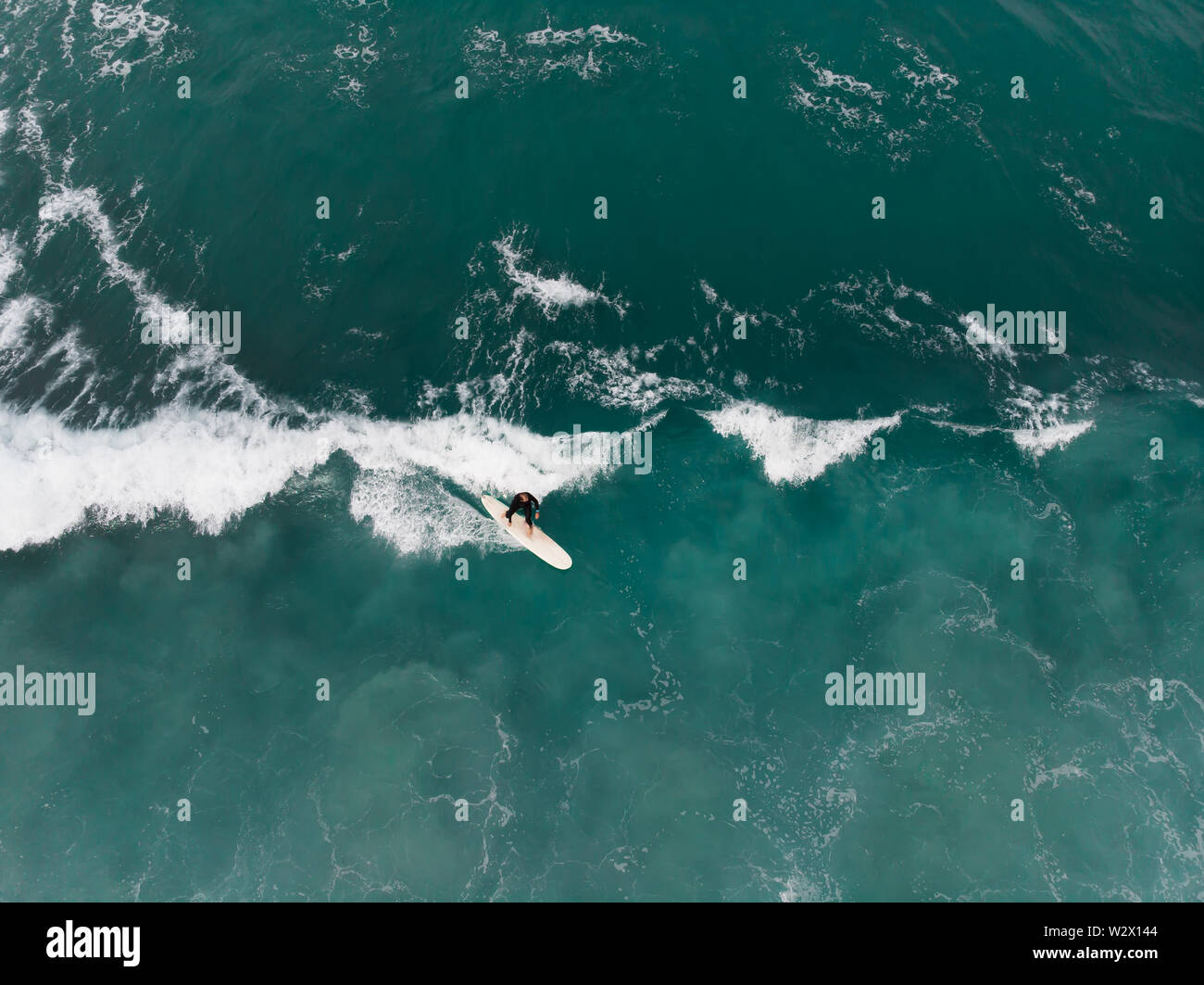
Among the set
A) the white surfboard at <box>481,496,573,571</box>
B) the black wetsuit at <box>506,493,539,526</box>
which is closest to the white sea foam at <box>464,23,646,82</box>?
the black wetsuit at <box>506,493,539,526</box>

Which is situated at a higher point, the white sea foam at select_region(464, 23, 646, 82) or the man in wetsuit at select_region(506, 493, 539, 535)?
the white sea foam at select_region(464, 23, 646, 82)

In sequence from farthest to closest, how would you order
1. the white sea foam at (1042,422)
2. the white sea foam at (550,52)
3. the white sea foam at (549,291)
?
the white sea foam at (550,52) < the white sea foam at (549,291) < the white sea foam at (1042,422)

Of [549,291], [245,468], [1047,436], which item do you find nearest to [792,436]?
[1047,436]

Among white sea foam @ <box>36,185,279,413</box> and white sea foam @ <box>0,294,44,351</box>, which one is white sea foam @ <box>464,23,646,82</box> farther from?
white sea foam @ <box>0,294,44,351</box>

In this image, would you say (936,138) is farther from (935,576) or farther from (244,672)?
(244,672)

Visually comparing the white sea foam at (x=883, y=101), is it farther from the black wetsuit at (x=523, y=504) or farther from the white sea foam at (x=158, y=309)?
the white sea foam at (x=158, y=309)

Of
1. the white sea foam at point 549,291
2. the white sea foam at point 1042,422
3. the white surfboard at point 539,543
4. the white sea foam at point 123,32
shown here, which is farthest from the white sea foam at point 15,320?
the white sea foam at point 1042,422

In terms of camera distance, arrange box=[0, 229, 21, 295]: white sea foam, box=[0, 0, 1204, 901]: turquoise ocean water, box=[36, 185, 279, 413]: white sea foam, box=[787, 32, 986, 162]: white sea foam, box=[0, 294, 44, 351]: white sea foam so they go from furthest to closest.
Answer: box=[787, 32, 986, 162]: white sea foam → box=[0, 229, 21, 295]: white sea foam → box=[0, 294, 44, 351]: white sea foam → box=[36, 185, 279, 413]: white sea foam → box=[0, 0, 1204, 901]: turquoise ocean water
